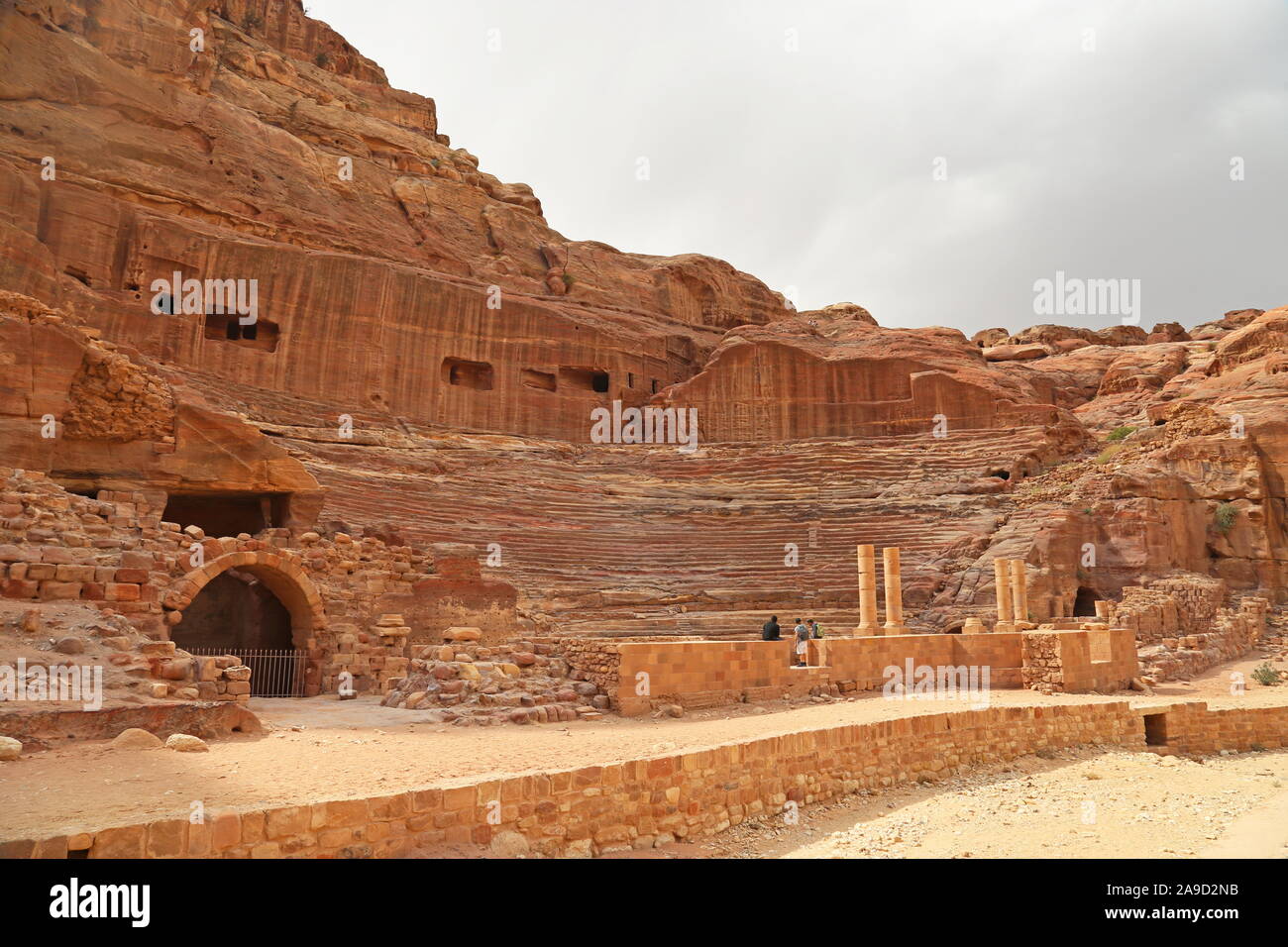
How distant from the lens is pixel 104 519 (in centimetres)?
1123

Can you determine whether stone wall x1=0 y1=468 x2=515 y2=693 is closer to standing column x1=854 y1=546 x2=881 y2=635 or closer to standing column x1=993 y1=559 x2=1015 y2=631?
standing column x1=854 y1=546 x2=881 y2=635

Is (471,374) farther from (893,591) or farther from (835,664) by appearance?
(835,664)

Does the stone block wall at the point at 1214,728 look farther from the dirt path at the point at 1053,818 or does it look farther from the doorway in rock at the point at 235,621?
the doorway in rock at the point at 235,621

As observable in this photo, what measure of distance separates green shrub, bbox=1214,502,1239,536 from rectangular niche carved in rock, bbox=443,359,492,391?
2475 cm

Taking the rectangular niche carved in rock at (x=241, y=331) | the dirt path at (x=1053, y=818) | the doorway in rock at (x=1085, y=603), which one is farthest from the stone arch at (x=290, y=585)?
the doorway in rock at (x=1085, y=603)

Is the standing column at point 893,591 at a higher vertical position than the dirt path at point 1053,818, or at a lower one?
higher

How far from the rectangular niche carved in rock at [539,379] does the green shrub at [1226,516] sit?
23435 millimetres

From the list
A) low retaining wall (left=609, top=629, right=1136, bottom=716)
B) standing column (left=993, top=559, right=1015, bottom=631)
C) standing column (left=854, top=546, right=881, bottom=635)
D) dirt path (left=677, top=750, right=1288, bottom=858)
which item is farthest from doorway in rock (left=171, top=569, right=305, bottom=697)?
standing column (left=993, top=559, right=1015, bottom=631)

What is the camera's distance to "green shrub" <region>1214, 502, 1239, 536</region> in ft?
82.9

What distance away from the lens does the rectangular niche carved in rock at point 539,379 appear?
115 feet

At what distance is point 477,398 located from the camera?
33188mm
